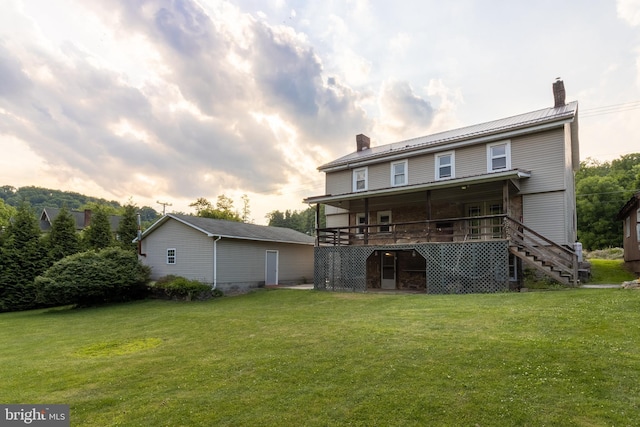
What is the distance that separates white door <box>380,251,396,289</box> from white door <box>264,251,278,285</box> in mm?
6841

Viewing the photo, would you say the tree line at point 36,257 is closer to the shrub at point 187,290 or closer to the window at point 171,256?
the window at point 171,256

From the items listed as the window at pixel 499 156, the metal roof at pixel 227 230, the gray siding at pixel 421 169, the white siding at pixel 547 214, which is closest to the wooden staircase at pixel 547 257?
the white siding at pixel 547 214

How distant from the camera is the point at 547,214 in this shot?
46.5 ft

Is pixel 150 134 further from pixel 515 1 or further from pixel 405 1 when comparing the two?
pixel 515 1

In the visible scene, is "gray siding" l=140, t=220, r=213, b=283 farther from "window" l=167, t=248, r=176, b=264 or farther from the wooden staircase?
the wooden staircase

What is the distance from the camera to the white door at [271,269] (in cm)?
2105

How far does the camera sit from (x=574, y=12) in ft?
45.6

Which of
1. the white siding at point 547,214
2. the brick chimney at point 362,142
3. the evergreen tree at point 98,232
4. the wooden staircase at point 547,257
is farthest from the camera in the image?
the brick chimney at point 362,142

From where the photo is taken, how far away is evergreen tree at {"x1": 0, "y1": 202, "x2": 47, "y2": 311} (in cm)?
1798

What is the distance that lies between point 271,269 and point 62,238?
12.6 meters

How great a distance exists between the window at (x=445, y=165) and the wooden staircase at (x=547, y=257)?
449 centimetres

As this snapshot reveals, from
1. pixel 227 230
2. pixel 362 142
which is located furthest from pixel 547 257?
pixel 227 230

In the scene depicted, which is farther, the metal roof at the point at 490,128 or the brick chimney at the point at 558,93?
the brick chimney at the point at 558,93

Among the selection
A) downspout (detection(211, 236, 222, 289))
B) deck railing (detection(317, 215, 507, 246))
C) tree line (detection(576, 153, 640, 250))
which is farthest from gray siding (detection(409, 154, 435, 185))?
tree line (detection(576, 153, 640, 250))
